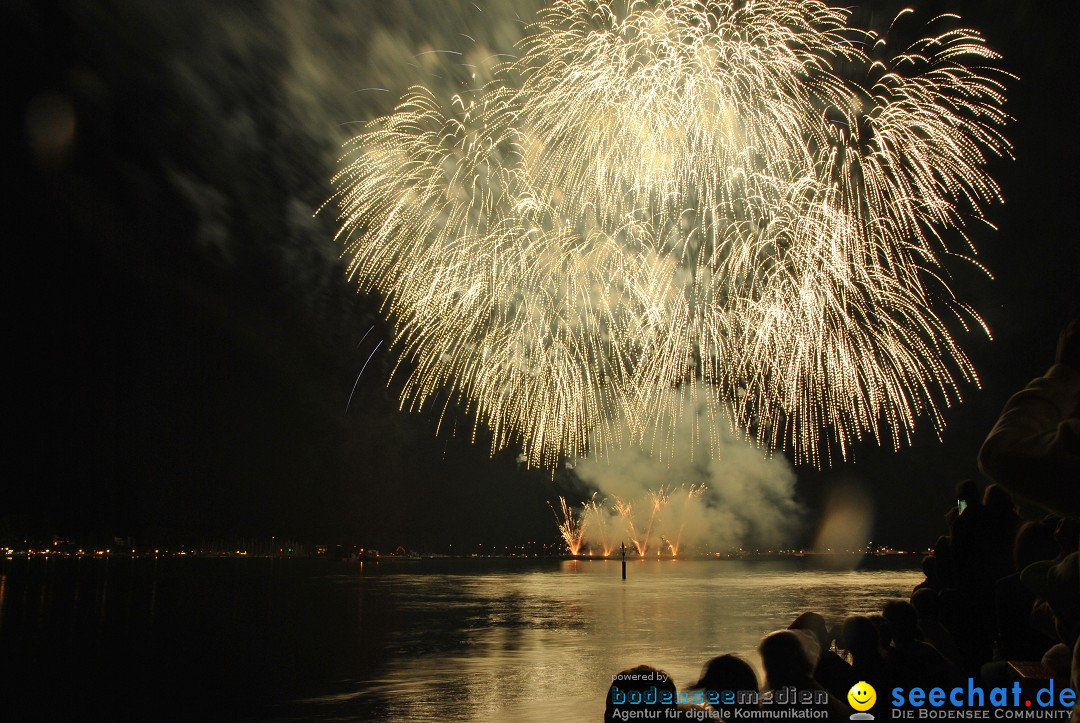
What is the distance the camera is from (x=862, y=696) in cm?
432

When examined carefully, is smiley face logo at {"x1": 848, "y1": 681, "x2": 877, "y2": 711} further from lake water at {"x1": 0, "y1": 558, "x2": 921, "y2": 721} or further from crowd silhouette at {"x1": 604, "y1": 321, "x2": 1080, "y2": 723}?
lake water at {"x1": 0, "y1": 558, "x2": 921, "y2": 721}

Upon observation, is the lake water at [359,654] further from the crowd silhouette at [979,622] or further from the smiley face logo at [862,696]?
the smiley face logo at [862,696]

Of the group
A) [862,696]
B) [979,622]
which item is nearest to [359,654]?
[979,622]

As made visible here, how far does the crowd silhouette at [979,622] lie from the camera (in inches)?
76.2

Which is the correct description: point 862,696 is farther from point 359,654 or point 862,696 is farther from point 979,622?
point 359,654

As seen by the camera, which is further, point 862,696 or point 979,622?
point 979,622

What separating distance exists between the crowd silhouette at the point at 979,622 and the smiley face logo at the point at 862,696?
1.1 inches

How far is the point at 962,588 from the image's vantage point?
6.22 metres

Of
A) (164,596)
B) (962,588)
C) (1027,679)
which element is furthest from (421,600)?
(1027,679)

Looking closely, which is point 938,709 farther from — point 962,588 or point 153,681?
point 153,681

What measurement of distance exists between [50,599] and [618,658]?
24.3m

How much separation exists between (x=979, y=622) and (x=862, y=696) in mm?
2453

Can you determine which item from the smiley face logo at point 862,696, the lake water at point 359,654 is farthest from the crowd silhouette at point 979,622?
the lake water at point 359,654

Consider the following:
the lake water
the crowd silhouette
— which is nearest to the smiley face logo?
the crowd silhouette
